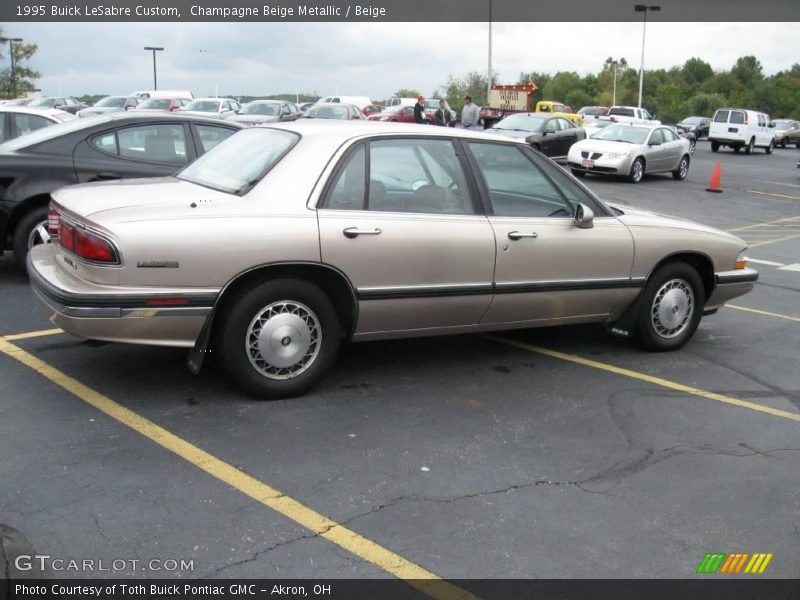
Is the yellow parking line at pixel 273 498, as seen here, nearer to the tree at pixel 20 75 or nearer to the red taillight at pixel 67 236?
the red taillight at pixel 67 236

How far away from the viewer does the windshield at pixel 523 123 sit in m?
23.2

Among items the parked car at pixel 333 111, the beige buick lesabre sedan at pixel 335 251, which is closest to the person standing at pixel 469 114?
the parked car at pixel 333 111

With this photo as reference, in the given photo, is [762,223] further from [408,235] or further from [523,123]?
[408,235]

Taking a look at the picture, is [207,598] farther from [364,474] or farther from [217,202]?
[217,202]

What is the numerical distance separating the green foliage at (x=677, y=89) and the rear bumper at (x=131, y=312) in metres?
71.6

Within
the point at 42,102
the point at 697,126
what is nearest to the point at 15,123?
the point at 42,102

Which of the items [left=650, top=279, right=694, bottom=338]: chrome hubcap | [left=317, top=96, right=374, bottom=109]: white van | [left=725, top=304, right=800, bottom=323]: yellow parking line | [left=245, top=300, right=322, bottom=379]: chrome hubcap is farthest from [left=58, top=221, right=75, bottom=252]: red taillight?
[left=317, top=96, right=374, bottom=109]: white van

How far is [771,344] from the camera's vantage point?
705 centimetres

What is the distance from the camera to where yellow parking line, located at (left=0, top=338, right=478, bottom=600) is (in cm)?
325

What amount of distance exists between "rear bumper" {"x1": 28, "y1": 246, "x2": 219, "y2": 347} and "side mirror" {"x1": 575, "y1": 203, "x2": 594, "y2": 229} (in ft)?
8.29

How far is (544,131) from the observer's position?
23.2m

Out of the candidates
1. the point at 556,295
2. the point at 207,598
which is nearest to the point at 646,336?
the point at 556,295

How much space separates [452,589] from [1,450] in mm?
2406

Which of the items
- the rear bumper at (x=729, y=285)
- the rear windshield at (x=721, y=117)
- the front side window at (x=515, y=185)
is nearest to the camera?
the front side window at (x=515, y=185)
